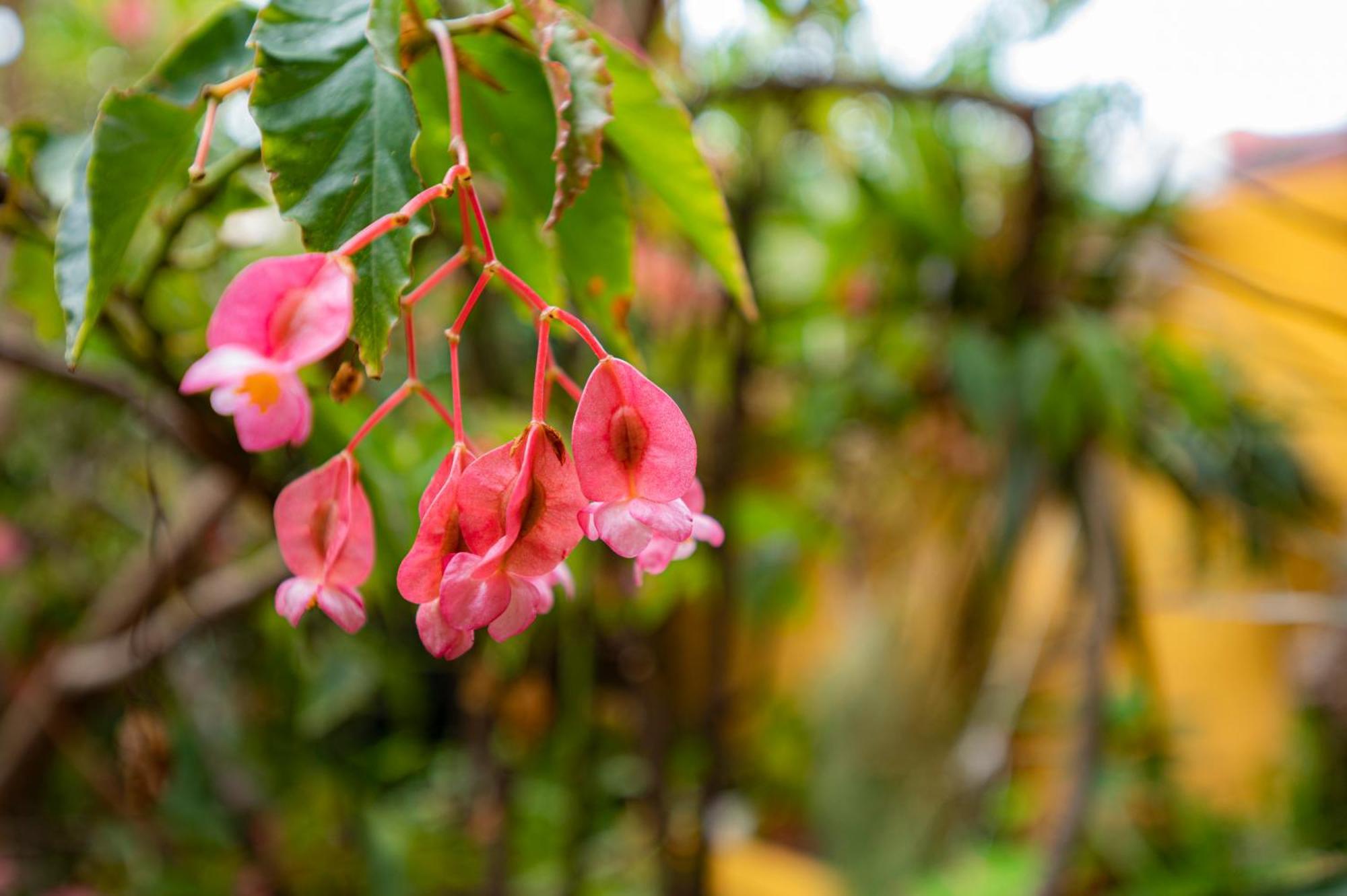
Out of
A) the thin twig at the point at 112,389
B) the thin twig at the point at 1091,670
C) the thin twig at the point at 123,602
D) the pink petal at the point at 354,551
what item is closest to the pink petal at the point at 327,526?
the pink petal at the point at 354,551

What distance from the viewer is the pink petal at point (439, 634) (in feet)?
0.68

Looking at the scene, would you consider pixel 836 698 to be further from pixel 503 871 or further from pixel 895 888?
pixel 503 871

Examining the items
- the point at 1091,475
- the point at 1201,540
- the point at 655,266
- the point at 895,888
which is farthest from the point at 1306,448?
the point at 655,266

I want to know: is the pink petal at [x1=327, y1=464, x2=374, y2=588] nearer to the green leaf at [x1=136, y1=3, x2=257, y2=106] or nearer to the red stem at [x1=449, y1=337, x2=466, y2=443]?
the red stem at [x1=449, y1=337, x2=466, y2=443]

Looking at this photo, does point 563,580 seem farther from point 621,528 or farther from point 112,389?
point 112,389

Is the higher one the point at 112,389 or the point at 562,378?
the point at 562,378

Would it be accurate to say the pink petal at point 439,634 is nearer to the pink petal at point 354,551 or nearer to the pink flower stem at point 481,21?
the pink petal at point 354,551

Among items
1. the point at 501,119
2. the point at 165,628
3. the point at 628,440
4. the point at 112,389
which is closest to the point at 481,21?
the point at 501,119

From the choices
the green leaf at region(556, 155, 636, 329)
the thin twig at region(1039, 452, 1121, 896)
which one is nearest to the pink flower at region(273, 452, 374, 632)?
the green leaf at region(556, 155, 636, 329)

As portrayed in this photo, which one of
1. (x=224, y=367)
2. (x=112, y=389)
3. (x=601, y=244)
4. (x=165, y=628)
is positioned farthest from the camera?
(x=165, y=628)

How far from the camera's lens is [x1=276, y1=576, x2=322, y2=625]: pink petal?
0.22 meters

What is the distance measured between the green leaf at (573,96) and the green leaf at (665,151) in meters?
0.04

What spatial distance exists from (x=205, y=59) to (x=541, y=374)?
0.57 ft

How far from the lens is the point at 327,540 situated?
24 centimetres
